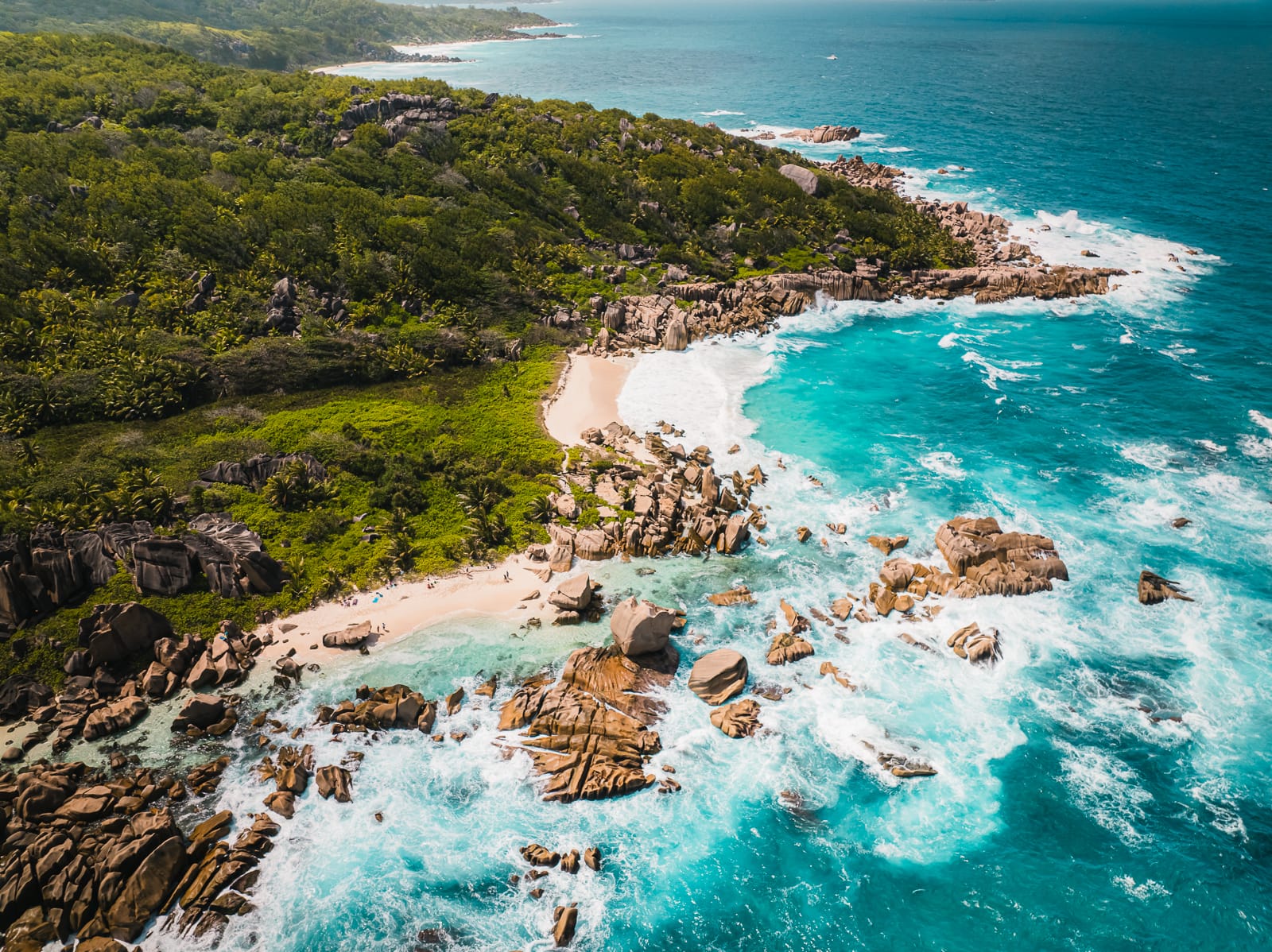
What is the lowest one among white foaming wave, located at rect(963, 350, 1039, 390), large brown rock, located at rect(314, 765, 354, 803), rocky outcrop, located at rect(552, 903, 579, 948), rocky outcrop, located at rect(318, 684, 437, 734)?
rocky outcrop, located at rect(552, 903, 579, 948)

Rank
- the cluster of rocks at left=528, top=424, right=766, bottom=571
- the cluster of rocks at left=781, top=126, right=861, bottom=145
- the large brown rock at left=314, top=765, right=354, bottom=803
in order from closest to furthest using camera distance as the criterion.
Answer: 1. the large brown rock at left=314, top=765, right=354, bottom=803
2. the cluster of rocks at left=528, top=424, right=766, bottom=571
3. the cluster of rocks at left=781, top=126, right=861, bottom=145

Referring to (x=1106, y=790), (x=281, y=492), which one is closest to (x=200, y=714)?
(x=281, y=492)

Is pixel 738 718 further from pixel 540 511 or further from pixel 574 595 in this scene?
pixel 540 511

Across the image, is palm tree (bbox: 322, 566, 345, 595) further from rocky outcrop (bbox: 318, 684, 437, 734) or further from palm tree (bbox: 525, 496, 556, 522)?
palm tree (bbox: 525, 496, 556, 522)

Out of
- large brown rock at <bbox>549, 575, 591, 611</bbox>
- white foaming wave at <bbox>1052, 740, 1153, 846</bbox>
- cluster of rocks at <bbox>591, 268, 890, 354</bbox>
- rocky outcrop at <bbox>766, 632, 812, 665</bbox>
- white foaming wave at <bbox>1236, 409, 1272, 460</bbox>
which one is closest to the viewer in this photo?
white foaming wave at <bbox>1052, 740, 1153, 846</bbox>

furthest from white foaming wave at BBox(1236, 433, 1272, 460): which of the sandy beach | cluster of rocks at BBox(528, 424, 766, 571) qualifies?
the sandy beach

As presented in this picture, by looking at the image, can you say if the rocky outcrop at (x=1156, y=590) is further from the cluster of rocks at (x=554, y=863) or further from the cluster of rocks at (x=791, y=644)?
the cluster of rocks at (x=554, y=863)

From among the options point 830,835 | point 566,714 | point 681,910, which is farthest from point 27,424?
point 830,835

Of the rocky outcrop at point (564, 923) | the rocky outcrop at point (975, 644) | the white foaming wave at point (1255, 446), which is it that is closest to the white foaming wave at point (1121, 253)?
the white foaming wave at point (1255, 446)
